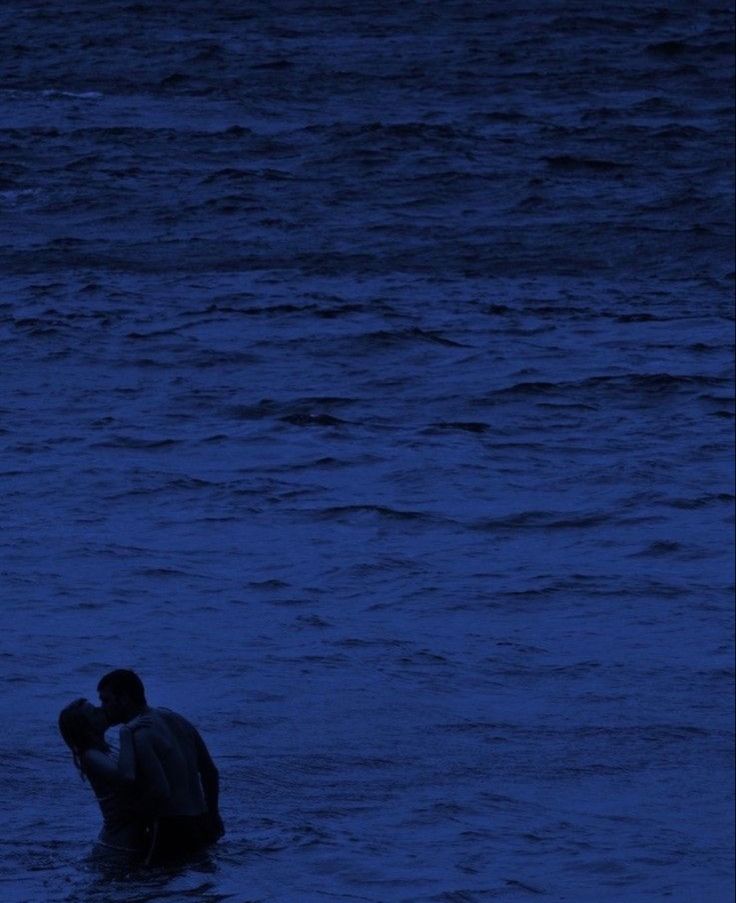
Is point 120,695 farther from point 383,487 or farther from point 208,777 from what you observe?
point 383,487

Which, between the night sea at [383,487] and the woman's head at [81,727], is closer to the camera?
the woman's head at [81,727]

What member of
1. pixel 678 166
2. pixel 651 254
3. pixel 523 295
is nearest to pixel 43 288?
pixel 523 295

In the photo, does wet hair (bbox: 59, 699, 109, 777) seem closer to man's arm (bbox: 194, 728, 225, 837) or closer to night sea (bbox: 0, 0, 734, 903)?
man's arm (bbox: 194, 728, 225, 837)

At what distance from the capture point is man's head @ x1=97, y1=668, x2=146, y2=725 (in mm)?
9945

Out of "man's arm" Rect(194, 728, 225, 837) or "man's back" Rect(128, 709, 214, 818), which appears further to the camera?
"man's arm" Rect(194, 728, 225, 837)

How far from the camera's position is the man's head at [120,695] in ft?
32.6

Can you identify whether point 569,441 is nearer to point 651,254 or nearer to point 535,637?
point 535,637

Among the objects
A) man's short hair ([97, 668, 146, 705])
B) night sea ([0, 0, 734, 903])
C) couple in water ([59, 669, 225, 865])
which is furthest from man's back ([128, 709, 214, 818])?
night sea ([0, 0, 734, 903])

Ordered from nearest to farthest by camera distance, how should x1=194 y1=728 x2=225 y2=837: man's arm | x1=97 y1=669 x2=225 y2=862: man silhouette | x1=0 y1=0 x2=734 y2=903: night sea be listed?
1. x1=97 y1=669 x2=225 y2=862: man silhouette
2. x1=194 y1=728 x2=225 y2=837: man's arm
3. x1=0 y1=0 x2=734 y2=903: night sea

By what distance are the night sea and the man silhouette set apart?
0.18 m

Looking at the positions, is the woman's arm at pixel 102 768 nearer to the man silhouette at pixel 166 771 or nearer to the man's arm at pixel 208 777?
the man silhouette at pixel 166 771

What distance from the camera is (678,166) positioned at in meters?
33.8

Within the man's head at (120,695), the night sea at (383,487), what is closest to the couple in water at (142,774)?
the man's head at (120,695)

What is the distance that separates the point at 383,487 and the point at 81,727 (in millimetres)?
8336
